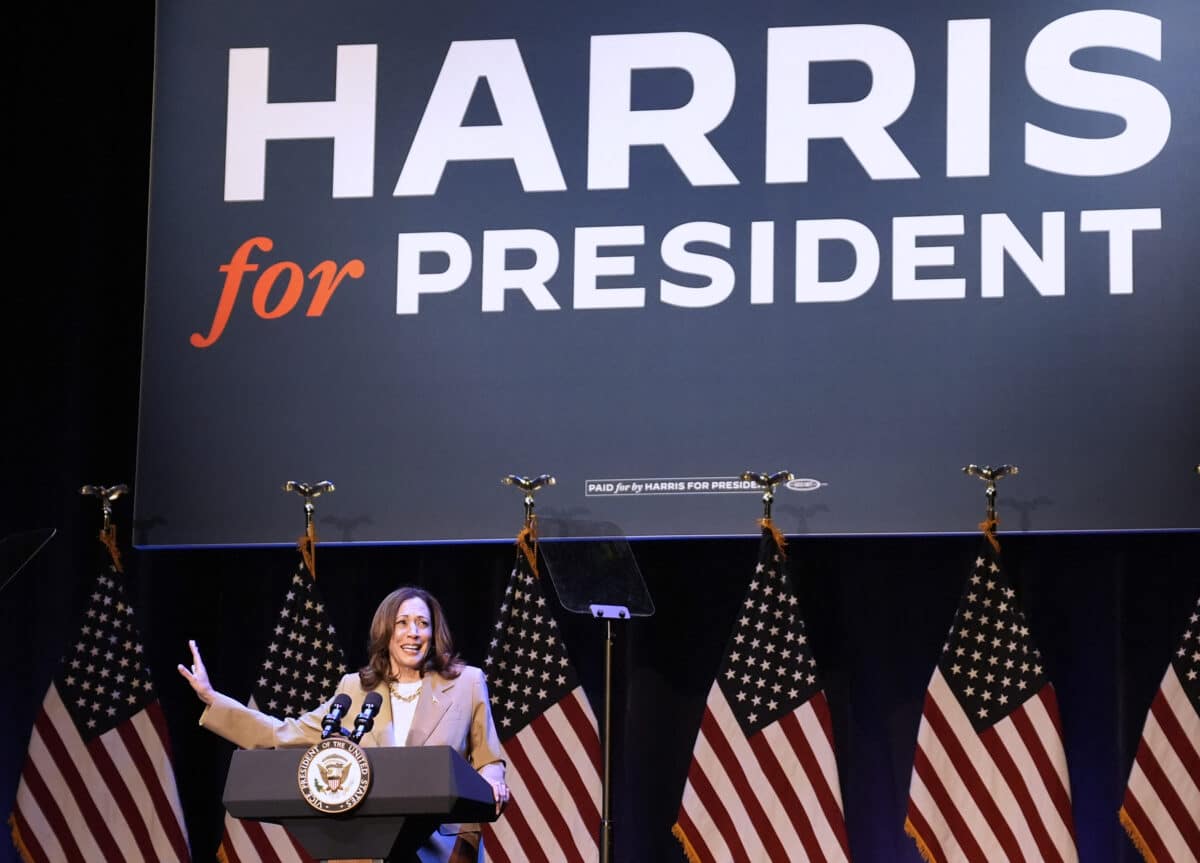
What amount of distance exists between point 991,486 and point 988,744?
837 millimetres

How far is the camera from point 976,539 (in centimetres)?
621

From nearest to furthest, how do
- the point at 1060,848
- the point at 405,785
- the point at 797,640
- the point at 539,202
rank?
the point at 405,785 → the point at 1060,848 → the point at 797,640 → the point at 539,202

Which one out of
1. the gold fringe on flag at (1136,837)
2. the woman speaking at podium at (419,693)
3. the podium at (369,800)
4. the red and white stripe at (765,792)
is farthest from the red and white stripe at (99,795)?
the gold fringe on flag at (1136,837)

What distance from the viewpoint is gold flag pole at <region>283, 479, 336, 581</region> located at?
5996mm

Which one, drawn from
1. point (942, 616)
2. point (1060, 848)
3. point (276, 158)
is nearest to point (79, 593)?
point (276, 158)

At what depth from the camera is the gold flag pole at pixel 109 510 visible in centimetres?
615

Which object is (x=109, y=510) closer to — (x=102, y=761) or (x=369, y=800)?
(x=102, y=761)

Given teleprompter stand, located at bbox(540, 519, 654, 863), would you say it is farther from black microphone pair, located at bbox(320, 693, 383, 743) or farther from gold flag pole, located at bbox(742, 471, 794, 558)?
black microphone pair, located at bbox(320, 693, 383, 743)

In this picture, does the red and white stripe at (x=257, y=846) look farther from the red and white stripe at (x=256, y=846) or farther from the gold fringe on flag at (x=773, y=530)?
the gold fringe on flag at (x=773, y=530)

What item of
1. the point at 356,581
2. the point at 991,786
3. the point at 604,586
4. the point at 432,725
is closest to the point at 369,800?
the point at 432,725

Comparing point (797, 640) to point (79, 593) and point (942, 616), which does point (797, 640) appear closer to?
point (942, 616)

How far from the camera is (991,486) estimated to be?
567cm

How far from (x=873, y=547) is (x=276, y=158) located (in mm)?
2620

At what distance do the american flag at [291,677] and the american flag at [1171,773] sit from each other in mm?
2669
